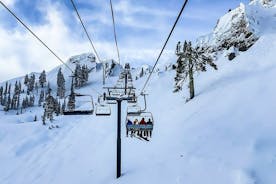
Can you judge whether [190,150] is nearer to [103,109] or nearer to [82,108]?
[103,109]

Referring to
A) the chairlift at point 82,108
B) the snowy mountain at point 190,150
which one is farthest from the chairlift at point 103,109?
the snowy mountain at point 190,150

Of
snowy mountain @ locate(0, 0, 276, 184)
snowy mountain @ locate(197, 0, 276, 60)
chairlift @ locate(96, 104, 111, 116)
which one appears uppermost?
snowy mountain @ locate(197, 0, 276, 60)

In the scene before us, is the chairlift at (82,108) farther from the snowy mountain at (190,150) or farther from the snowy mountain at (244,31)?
the snowy mountain at (244,31)

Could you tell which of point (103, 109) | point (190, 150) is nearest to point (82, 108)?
point (103, 109)

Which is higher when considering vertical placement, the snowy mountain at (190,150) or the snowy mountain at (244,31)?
the snowy mountain at (244,31)

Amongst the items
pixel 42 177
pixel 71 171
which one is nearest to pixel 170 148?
pixel 71 171

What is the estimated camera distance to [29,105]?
452 ft

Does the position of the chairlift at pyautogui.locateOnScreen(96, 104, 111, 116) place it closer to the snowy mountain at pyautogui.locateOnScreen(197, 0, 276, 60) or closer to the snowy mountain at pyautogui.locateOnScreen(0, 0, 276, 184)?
the snowy mountain at pyautogui.locateOnScreen(0, 0, 276, 184)

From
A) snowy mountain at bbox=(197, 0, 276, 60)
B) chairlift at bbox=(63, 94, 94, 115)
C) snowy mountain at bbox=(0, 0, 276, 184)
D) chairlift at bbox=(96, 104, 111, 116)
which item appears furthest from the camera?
snowy mountain at bbox=(197, 0, 276, 60)

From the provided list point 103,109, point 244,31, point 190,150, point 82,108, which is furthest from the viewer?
point 82,108

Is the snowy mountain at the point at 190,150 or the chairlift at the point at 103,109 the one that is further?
the chairlift at the point at 103,109

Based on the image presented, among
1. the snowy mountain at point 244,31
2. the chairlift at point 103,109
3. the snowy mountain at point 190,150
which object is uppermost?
the snowy mountain at point 244,31

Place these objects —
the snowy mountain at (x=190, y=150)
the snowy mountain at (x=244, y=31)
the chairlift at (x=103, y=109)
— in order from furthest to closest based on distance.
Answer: the snowy mountain at (x=244, y=31) → the chairlift at (x=103, y=109) → the snowy mountain at (x=190, y=150)

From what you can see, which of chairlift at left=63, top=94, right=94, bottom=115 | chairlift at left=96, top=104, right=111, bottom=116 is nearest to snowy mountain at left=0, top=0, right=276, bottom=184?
chairlift at left=96, top=104, right=111, bottom=116
